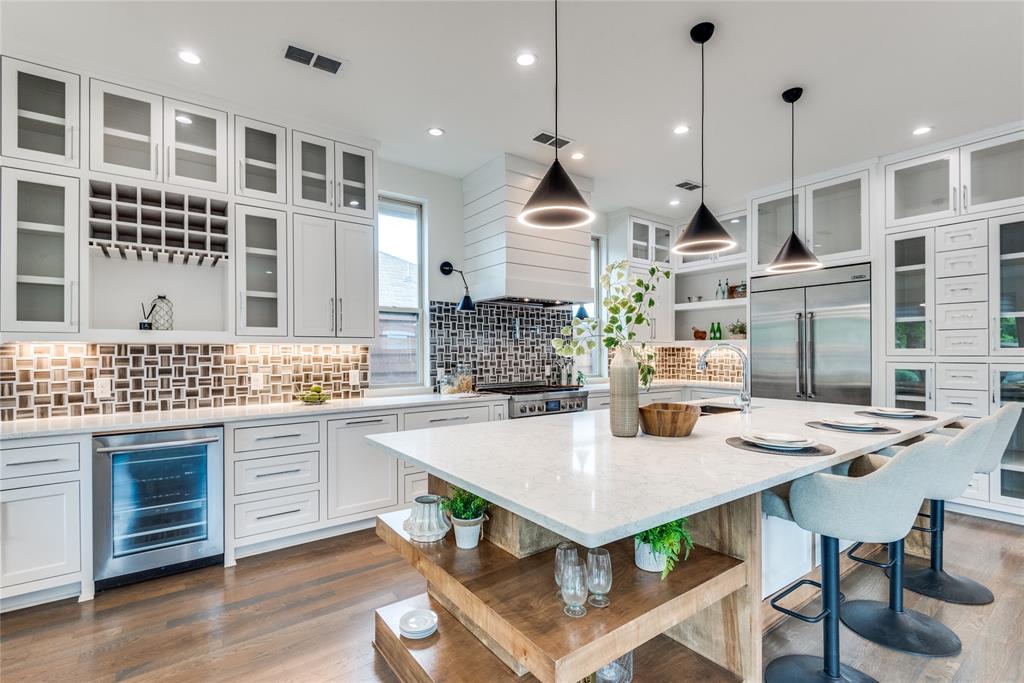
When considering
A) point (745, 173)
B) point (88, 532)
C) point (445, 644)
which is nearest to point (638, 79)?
point (745, 173)

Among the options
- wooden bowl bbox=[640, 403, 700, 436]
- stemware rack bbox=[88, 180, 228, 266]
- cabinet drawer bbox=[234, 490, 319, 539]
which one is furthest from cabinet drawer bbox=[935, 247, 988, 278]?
stemware rack bbox=[88, 180, 228, 266]

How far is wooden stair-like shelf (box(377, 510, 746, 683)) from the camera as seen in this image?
1058 mm

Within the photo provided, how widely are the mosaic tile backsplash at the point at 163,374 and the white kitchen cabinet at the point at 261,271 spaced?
0.97 feet

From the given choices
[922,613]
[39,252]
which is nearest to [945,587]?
[922,613]

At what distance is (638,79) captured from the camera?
2.86 metres

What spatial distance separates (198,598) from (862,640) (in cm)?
313

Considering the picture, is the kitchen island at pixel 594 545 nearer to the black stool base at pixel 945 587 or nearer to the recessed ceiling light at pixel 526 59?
the black stool base at pixel 945 587

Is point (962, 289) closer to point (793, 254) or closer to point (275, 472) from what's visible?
point (793, 254)

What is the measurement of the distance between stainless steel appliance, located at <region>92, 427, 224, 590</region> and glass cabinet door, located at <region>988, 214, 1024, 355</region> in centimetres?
Answer: 530

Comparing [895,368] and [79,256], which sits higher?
[79,256]

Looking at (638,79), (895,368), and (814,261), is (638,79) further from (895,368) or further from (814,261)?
(895,368)

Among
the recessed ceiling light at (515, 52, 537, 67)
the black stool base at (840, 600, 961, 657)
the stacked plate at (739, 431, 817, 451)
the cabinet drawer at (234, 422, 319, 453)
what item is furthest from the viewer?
the cabinet drawer at (234, 422, 319, 453)

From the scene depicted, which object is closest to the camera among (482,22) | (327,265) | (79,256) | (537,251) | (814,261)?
(482,22)

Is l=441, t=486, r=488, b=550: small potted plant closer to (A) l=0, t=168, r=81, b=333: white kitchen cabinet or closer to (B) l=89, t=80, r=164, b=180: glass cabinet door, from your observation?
(A) l=0, t=168, r=81, b=333: white kitchen cabinet
